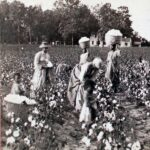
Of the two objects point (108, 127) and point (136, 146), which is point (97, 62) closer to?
point (108, 127)

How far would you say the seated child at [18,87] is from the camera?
3.98m

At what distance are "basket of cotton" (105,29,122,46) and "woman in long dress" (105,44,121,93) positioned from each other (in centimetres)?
3

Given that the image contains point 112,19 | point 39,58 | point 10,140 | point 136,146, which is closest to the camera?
point 136,146

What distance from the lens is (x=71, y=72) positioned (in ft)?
13.0

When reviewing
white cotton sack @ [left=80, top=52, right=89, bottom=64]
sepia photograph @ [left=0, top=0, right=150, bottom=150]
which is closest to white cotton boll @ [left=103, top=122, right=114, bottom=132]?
sepia photograph @ [left=0, top=0, right=150, bottom=150]

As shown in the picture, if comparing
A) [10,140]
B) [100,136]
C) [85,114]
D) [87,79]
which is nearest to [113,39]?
[87,79]

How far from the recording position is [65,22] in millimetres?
3951

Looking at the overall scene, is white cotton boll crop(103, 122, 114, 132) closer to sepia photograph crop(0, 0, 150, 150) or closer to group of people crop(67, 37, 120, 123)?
sepia photograph crop(0, 0, 150, 150)

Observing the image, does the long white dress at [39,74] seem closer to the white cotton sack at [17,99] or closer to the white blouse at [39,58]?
the white blouse at [39,58]

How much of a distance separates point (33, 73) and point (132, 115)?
73cm

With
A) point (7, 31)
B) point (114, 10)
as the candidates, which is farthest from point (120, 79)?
point (7, 31)

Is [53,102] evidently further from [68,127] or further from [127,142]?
[127,142]

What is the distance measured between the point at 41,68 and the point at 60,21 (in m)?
0.36

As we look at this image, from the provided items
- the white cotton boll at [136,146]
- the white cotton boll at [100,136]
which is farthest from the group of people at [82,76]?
the white cotton boll at [136,146]
